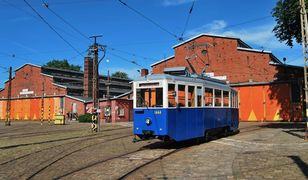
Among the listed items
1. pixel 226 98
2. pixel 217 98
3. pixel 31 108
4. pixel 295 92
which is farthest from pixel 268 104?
pixel 31 108

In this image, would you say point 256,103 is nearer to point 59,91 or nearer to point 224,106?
point 224,106

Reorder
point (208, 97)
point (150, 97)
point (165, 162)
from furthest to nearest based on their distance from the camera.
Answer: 1. point (208, 97)
2. point (150, 97)
3. point (165, 162)

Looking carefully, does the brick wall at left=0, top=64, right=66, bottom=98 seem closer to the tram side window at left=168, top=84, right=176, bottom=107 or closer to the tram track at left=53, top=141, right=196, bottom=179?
the tram track at left=53, top=141, right=196, bottom=179

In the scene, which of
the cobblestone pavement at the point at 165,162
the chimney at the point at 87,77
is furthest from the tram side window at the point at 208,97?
the chimney at the point at 87,77

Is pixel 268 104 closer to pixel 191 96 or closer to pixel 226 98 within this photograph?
pixel 226 98

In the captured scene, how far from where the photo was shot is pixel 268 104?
4088 centimetres

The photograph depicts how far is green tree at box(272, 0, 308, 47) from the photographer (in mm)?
23594

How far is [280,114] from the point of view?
39812 mm

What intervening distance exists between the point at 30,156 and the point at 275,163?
8266 millimetres

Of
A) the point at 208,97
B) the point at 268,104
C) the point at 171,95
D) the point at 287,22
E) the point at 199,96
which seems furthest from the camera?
the point at 268,104

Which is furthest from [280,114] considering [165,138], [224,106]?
[165,138]

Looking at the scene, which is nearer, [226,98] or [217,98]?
[217,98]

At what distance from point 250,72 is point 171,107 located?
1238 inches

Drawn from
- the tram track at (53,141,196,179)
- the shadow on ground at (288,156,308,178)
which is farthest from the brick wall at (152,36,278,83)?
the shadow on ground at (288,156,308,178)
